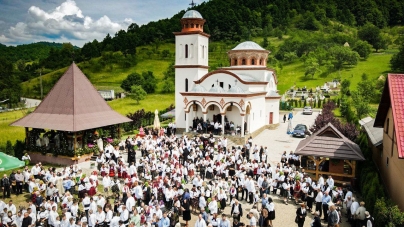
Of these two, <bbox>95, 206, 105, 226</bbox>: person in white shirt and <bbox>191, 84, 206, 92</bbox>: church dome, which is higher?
<bbox>191, 84, 206, 92</bbox>: church dome

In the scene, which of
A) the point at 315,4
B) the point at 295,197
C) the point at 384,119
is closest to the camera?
the point at 295,197

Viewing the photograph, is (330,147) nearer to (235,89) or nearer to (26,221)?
(235,89)

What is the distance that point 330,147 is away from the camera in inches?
646

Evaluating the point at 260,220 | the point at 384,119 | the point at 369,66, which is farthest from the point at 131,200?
the point at 369,66

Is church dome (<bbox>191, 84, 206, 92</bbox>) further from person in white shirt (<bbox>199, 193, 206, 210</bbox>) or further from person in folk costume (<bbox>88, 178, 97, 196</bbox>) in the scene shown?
person in white shirt (<bbox>199, 193, 206, 210</bbox>)

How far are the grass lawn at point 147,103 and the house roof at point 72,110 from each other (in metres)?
21.7

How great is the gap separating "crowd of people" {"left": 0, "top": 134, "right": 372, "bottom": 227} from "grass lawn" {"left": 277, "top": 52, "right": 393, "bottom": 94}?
43584 millimetres

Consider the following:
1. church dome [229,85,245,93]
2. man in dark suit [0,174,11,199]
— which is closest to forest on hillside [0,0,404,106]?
church dome [229,85,245,93]

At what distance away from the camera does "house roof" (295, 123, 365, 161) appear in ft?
52.2

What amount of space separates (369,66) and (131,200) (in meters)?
65.4

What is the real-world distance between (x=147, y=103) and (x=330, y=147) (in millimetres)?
38400

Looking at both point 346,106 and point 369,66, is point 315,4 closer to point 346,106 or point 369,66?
point 369,66

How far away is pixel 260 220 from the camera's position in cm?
1110

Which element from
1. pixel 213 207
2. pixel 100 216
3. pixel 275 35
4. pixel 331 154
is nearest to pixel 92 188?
pixel 100 216
